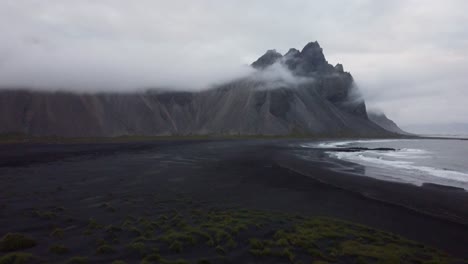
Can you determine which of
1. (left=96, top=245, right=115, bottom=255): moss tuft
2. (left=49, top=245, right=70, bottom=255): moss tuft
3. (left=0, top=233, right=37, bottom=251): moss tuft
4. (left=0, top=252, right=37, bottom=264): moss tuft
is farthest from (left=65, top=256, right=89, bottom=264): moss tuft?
(left=0, top=233, right=37, bottom=251): moss tuft

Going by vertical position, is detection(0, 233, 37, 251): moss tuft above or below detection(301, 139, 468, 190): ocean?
below

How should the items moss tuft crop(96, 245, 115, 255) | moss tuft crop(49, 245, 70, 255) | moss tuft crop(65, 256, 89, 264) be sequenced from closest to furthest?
moss tuft crop(65, 256, 89, 264) → moss tuft crop(49, 245, 70, 255) → moss tuft crop(96, 245, 115, 255)

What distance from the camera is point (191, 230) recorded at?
46.4 ft

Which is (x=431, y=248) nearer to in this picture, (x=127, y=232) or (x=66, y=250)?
(x=127, y=232)

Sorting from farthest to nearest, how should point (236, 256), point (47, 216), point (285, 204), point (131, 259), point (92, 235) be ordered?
point (285, 204)
point (47, 216)
point (92, 235)
point (236, 256)
point (131, 259)

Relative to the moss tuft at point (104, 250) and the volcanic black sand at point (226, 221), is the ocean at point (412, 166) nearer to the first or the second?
the volcanic black sand at point (226, 221)

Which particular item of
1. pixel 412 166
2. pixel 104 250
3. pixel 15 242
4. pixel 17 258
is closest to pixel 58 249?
pixel 17 258

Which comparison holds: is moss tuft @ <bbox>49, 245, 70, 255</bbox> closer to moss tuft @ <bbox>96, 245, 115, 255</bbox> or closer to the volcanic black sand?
the volcanic black sand

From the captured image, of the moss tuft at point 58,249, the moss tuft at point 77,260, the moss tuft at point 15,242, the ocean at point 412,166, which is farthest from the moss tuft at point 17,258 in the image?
the ocean at point 412,166

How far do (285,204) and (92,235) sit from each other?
12.2 meters

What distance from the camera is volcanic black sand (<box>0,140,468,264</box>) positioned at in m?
11.8

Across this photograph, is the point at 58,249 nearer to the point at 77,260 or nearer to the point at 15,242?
the point at 77,260

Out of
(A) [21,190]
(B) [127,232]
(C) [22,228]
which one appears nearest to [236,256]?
(B) [127,232]

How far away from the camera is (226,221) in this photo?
52.0ft
